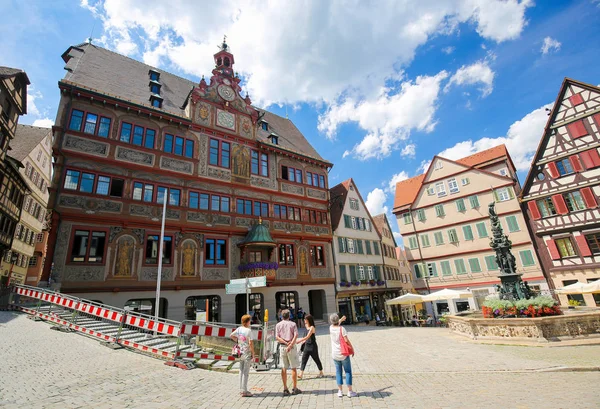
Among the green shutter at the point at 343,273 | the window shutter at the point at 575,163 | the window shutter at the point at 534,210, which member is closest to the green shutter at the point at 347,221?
the green shutter at the point at 343,273

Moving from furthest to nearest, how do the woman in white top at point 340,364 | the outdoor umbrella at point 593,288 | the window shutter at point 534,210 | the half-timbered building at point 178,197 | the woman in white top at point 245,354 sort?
the window shutter at point 534,210 < the outdoor umbrella at point 593,288 < the half-timbered building at point 178,197 < the woman in white top at point 245,354 < the woman in white top at point 340,364

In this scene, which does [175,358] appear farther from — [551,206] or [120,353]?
[551,206]

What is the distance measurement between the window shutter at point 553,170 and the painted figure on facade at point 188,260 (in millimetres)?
28506

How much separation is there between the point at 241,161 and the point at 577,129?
26.6m

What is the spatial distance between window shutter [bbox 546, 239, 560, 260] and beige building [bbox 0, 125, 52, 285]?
151ft

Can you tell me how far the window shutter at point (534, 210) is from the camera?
2483 centimetres

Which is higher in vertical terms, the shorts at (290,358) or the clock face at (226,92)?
the clock face at (226,92)

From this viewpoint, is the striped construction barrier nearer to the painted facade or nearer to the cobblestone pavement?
the cobblestone pavement

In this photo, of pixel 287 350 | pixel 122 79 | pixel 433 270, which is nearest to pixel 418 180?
pixel 433 270

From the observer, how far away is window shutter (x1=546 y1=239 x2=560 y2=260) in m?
23.5

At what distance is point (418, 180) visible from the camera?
120 ft

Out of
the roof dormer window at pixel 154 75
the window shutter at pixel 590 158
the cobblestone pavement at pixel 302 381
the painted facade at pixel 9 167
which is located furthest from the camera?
the roof dormer window at pixel 154 75

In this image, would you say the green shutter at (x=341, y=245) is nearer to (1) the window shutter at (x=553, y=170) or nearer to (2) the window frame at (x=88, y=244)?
(1) the window shutter at (x=553, y=170)

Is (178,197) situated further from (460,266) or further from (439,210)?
(460,266)
